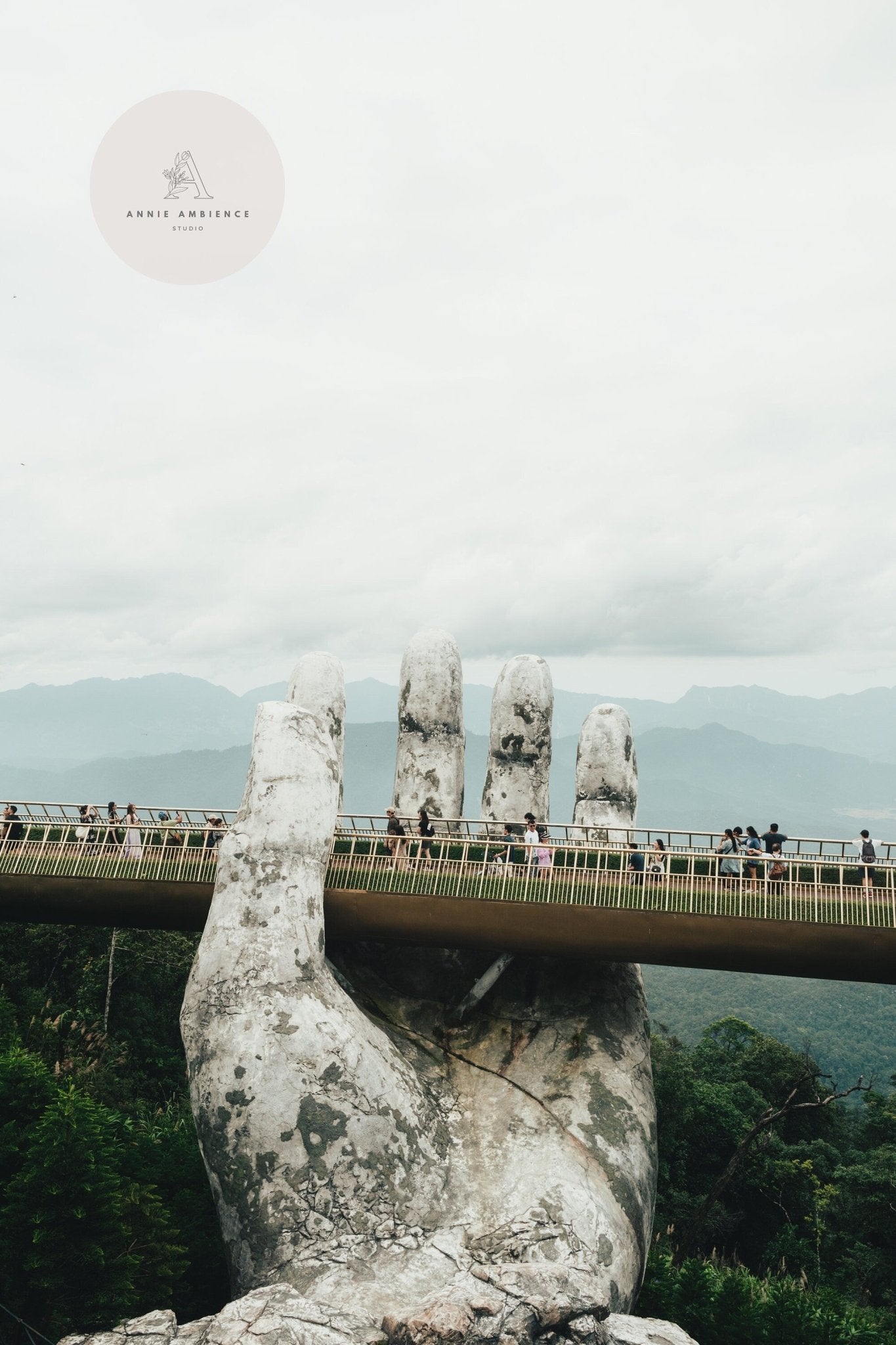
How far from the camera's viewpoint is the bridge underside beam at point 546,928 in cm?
1436

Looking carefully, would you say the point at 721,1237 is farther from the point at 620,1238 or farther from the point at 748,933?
the point at 748,933

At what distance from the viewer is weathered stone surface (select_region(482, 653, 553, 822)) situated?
805 inches

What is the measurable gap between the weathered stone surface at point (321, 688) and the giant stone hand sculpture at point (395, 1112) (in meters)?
3.11

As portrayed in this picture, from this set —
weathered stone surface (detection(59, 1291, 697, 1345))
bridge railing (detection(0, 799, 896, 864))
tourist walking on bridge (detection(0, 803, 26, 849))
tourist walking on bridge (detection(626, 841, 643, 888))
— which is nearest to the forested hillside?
weathered stone surface (detection(59, 1291, 697, 1345))

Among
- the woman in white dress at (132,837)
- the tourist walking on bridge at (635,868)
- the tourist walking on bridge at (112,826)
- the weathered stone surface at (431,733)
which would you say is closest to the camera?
the tourist walking on bridge at (635,868)

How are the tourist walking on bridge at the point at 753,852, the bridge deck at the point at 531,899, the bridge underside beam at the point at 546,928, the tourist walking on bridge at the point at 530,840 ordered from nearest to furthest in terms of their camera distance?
the bridge underside beam at the point at 546,928
the bridge deck at the point at 531,899
the tourist walking on bridge at the point at 753,852
the tourist walking on bridge at the point at 530,840

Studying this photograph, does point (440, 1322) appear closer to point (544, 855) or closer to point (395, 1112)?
point (395, 1112)

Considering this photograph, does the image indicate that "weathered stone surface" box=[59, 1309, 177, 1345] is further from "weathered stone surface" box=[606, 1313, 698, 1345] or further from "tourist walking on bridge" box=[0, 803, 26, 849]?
"tourist walking on bridge" box=[0, 803, 26, 849]

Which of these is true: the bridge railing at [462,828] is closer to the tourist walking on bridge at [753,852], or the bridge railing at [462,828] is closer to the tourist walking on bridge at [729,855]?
the tourist walking on bridge at [729,855]

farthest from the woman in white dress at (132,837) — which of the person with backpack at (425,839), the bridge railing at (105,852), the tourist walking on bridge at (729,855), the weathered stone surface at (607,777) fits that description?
the tourist walking on bridge at (729,855)

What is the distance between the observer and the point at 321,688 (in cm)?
2047

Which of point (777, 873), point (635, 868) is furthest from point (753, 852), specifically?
point (635, 868)

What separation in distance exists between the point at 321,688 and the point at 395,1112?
921cm

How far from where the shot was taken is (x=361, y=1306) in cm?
1195
